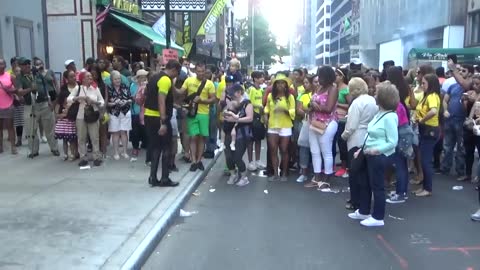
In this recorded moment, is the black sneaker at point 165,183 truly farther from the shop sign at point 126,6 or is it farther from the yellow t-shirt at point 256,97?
the shop sign at point 126,6

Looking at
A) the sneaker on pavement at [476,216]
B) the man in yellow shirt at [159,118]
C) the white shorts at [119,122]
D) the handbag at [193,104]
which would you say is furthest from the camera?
the white shorts at [119,122]

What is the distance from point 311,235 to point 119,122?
5075 millimetres

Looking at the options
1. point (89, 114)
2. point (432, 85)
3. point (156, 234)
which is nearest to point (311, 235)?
point (156, 234)

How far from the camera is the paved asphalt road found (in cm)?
517

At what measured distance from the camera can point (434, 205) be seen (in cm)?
737

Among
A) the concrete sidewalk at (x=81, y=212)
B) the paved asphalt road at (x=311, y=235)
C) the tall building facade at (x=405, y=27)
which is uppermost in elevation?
the tall building facade at (x=405, y=27)

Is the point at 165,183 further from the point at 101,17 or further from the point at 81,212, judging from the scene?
the point at 101,17

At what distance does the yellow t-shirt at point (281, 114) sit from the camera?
865 centimetres

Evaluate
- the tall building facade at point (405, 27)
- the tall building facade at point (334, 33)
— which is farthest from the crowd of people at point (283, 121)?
the tall building facade at point (334, 33)

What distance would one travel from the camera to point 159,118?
7734 millimetres

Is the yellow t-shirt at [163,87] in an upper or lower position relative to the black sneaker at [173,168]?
upper

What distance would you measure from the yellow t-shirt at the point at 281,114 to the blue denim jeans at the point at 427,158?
2059mm

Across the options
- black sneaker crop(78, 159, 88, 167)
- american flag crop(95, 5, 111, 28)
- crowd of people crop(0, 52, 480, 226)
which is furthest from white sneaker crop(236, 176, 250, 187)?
american flag crop(95, 5, 111, 28)

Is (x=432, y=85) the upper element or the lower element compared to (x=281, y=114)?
upper
